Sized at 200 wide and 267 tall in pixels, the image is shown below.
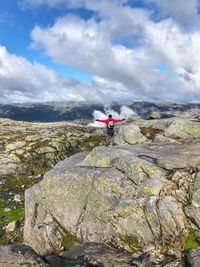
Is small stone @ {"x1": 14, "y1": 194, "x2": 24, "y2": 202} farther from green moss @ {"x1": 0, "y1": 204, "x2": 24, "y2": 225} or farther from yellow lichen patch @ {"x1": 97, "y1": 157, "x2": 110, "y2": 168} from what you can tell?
yellow lichen patch @ {"x1": 97, "y1": 157, "x2": 110, "y2": 168}

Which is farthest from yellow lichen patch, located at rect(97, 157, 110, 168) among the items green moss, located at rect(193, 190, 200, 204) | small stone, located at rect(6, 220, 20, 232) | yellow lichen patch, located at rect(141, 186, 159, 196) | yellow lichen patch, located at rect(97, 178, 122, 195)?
small stone, located at rect(6, 220, 20, 232)

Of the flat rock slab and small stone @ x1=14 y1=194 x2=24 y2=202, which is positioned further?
small stone @ x1=14 y1=194 x2=24 y2=202

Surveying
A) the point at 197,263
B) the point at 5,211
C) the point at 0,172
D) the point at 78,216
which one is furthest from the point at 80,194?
the point at 0,172

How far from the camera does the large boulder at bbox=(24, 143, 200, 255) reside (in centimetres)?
2564

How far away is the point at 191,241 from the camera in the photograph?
80.0ft

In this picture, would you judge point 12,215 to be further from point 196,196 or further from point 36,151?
point 36,151

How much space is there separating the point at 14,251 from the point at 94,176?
9658 millimetres

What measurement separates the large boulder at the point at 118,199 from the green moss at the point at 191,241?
40 centimetres

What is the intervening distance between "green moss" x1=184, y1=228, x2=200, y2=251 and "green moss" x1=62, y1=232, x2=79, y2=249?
30.0 feet

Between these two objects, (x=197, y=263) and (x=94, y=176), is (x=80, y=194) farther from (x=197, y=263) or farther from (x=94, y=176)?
(x=197, y=263)

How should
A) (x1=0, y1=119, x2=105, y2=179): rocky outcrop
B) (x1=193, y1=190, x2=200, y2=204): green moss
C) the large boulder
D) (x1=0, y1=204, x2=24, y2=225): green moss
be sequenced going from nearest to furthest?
1. the large boulder
2. (x1=193, y1=190, x2=200, y2=204): green moss
3. (x1=0, y1=204, x2=24, y2=225): green moss
4. (x1=0, y1=119, x2=105, y2=179): rocky outcrop

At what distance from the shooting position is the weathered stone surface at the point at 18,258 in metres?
22.0

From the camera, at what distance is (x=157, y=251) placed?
24516 mm

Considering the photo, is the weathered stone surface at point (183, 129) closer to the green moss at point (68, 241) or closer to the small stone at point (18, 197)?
the green moss at point (68, 241)
